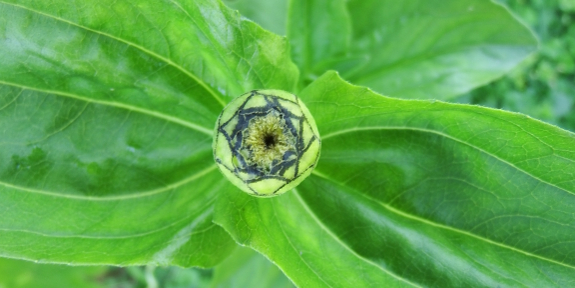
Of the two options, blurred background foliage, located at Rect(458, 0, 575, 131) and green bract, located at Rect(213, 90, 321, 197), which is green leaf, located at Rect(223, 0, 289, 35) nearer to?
green bract, located at Rect(213, 90, 321, 197)

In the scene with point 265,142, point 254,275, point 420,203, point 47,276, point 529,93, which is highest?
point 265,142

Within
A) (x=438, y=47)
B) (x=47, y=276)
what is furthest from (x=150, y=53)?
(x=47, y=276)

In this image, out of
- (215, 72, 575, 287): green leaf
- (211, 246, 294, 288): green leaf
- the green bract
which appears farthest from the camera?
(211, 246, 294, 288): green leaf

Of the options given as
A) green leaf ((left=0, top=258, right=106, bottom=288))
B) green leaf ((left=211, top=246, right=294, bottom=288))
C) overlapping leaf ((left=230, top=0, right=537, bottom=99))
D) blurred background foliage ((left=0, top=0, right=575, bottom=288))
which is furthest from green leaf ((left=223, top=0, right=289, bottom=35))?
green leaf ((left=0, top=258, right=106, bottom=288))

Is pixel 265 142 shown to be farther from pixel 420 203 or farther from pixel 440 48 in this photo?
pixel 440 48

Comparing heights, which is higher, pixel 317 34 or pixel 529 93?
pixel 317 34

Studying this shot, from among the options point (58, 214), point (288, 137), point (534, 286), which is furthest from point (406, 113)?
point (58, 214)

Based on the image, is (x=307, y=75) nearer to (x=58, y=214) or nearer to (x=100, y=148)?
(x=100, y=148)
